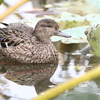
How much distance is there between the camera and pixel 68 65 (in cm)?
436

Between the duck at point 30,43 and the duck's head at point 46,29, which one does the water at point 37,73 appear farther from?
the duck's head at point 46,29

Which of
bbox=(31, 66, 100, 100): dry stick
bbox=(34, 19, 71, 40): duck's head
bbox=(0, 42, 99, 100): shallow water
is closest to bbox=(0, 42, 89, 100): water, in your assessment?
bbox=(0, 42, 99, 100): shallow water

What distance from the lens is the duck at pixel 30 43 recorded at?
190 inches

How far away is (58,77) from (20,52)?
126cm

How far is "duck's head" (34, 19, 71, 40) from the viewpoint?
500cm

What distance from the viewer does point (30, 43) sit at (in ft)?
16.0

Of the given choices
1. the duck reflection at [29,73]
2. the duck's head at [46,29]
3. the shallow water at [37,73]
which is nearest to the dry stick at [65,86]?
the shallow water at [37,73]

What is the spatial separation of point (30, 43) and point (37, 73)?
2.79 ft

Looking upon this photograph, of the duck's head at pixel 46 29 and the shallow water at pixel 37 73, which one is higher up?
the duck's head at pixel 46 29

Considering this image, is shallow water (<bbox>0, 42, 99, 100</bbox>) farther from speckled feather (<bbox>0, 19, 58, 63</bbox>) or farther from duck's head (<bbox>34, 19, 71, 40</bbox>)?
duck's head (<bbox>34, 19, 71, 40</bbox>)

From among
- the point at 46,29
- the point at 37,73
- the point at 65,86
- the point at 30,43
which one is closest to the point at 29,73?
the point at 37,73

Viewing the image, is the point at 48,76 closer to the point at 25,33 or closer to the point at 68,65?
the point at 68,65

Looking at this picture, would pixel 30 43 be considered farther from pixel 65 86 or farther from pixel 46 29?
pixel 65 86

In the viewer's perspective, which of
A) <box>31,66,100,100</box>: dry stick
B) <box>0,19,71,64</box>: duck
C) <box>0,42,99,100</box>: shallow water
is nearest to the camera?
<box>31,66,100,100</box>: dry stick
